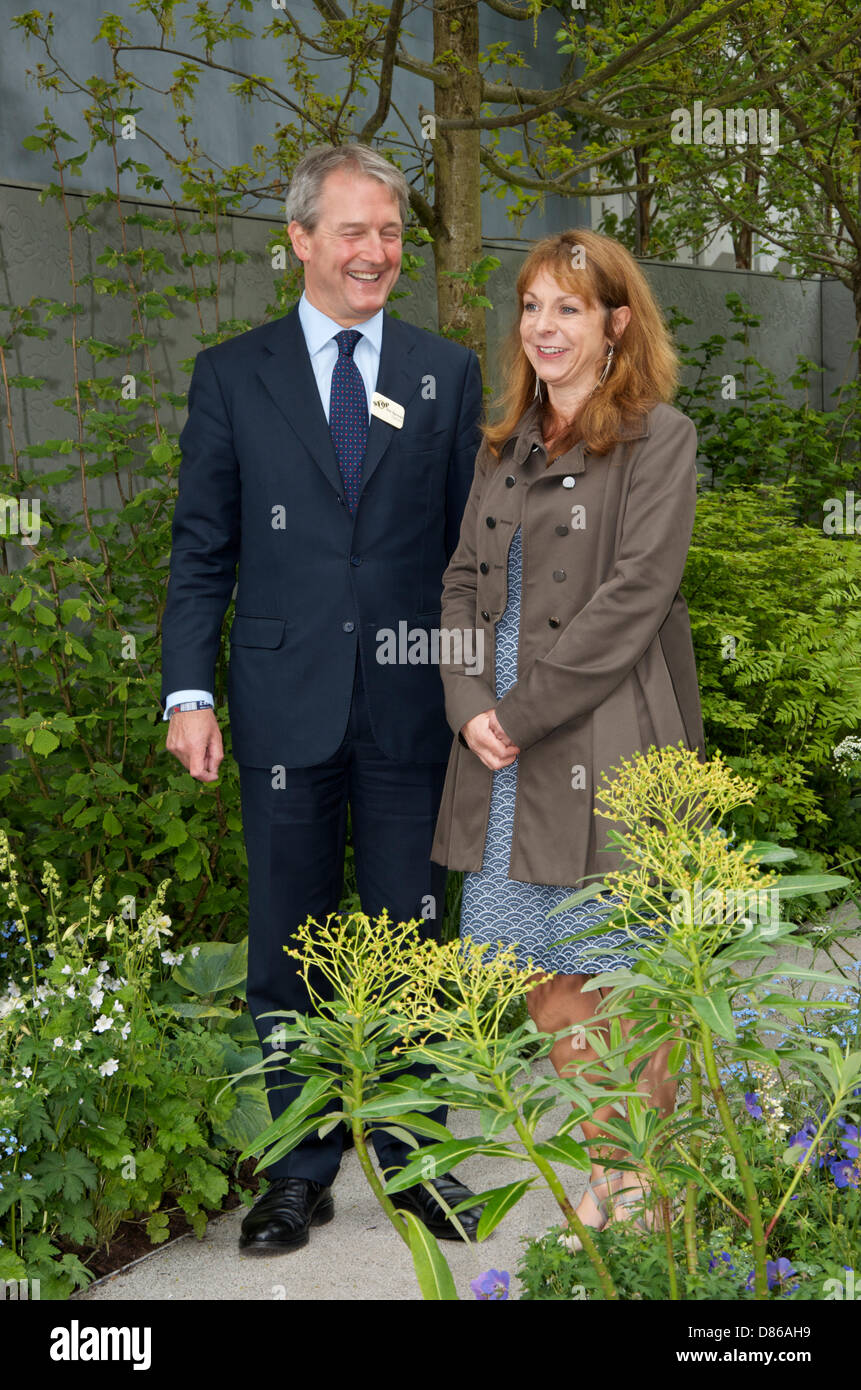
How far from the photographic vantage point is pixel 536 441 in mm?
2607

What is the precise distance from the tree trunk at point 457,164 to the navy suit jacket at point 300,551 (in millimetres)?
2382

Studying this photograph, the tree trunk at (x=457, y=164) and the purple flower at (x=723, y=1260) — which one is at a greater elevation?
the tree trunk at (x=457, y=164)

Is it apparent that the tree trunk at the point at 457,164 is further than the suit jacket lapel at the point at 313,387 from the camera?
Yes

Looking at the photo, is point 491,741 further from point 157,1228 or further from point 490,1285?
point 157,1228

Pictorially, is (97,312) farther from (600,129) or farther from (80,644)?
(600,129)

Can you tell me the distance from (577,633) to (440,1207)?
4.27 ft

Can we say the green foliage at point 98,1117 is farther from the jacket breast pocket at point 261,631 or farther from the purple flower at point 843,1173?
the purple flower at point 843,1173

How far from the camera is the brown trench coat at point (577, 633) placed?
2.44 metres

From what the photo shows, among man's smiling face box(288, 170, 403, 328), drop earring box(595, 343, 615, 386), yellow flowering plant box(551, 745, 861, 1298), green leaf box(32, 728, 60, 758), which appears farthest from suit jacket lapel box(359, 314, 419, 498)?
yellow flowering plant box(551, 745, 861, 1298)

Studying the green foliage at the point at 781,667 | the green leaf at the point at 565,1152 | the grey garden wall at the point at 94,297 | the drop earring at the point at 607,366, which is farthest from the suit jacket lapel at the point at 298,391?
the green foliage at the point at 781,667

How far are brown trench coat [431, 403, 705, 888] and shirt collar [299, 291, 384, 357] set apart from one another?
472 mm

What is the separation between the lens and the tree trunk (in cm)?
519

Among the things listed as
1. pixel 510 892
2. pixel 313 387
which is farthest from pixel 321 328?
pixel 510 892

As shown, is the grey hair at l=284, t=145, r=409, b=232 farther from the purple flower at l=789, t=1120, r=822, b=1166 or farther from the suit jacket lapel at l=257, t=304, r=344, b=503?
the purple flower at l=789, t=1120, r=822, b=1166
